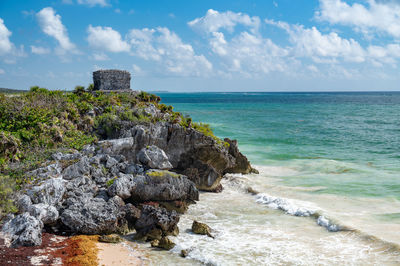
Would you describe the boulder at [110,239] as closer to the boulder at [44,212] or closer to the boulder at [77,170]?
the boulder at [44,212]

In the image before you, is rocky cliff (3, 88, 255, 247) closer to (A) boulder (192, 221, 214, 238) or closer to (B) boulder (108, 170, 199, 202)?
(B) boulder (108, 170, 199, 202)

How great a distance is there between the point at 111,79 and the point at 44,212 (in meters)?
13.5

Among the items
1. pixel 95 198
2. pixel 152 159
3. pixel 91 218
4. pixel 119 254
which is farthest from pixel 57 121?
pixel 119 254

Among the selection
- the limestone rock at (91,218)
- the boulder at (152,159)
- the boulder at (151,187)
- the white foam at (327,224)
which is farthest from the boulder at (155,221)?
the white foam at (327,224)

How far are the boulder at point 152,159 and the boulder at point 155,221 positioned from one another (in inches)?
167

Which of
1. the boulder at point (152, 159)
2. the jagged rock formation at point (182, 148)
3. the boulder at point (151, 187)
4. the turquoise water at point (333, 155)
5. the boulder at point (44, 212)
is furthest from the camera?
the turquoise water at point (333, 155)

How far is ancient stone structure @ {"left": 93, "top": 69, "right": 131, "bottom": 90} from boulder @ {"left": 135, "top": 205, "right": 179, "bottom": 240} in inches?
520

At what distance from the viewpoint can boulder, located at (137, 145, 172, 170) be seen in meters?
15.8

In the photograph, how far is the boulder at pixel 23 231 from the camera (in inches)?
383

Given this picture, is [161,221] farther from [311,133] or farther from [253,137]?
[311,133]

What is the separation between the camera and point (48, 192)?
1179 cm

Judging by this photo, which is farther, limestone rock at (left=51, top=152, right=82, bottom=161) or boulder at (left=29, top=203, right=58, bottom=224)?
limestone rock at (left=51, top=152, right=82, bottom=161)

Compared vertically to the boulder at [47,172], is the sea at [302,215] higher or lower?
lower

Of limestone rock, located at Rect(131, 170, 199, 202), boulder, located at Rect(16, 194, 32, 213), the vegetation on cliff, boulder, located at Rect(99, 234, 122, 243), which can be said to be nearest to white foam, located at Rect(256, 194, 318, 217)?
limestone rock, located at Rect(131, 170, 199, 202)
